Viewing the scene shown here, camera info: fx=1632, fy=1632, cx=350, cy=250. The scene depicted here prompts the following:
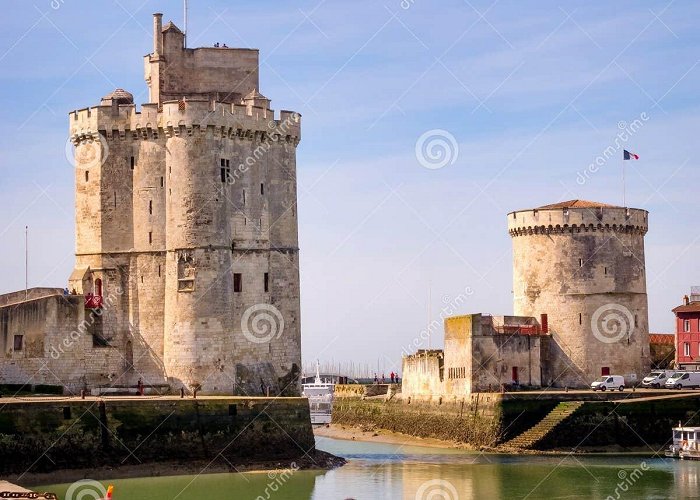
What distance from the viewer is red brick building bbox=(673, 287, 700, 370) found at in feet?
292

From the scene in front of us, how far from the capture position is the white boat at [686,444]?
64.9 meters

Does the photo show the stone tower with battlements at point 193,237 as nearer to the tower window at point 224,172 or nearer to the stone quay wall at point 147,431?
the tower window at point 224,172

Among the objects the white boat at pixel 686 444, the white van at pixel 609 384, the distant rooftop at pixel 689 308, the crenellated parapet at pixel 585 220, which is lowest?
the white boat at pixel 686 444

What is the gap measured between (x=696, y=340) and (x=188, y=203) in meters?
38.0

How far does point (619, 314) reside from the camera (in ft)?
254

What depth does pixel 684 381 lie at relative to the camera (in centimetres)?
7456

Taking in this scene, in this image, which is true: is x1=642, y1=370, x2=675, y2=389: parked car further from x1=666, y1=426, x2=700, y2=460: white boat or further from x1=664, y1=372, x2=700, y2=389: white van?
x1=666, y1=426, x2=700, y2=460: white boat

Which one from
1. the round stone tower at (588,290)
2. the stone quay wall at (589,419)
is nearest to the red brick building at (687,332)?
the round stone tower at (588,290)

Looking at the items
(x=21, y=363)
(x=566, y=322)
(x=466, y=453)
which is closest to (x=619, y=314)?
(x=566, y=322)

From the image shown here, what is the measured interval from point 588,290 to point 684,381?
6.24 m

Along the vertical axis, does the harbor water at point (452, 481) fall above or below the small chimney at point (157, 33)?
below

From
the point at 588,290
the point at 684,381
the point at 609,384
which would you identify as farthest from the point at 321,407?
the point at 684,381

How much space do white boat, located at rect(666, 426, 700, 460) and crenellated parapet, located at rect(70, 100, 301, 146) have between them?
1970 cm

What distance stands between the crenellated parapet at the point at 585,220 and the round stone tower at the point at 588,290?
0.05 metres
